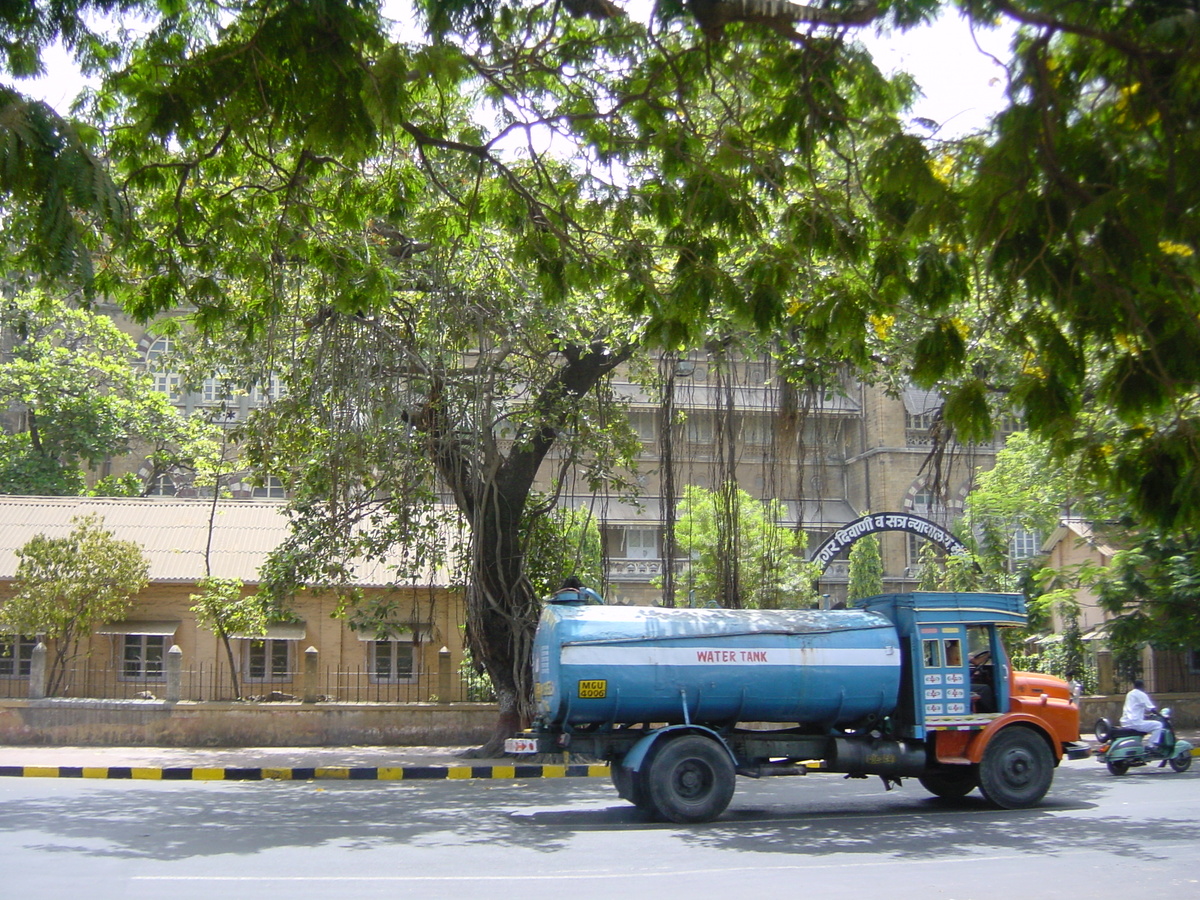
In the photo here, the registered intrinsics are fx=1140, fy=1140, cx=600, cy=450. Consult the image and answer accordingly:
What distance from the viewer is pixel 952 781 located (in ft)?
41.6

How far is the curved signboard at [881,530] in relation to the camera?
20.5 m

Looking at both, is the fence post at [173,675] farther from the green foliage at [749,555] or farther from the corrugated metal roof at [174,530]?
the green foliage at [749,555]

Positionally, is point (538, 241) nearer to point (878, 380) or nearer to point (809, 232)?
point (809, 232)

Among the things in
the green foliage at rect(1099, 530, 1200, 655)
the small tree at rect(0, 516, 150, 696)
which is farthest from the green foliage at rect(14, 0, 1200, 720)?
the green foliage at rect(1099, 530, 1200, 655)

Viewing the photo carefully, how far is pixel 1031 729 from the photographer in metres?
12.4

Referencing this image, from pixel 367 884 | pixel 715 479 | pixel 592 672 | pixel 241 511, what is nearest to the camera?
pixel 367 884

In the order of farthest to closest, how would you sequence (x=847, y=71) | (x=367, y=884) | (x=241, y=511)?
1. (x=241, y=511)
2. (x=367, y=884)
3. (x=847, y=71)

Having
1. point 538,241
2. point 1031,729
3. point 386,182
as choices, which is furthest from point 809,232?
point 1031,729

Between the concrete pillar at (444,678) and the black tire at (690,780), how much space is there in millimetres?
8585

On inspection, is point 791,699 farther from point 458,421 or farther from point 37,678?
point 37,678

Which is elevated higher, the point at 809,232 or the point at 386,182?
the point at 386,182

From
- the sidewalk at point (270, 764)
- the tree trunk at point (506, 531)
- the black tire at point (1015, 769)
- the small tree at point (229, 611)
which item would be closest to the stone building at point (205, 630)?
the small tree at point (229, 611)

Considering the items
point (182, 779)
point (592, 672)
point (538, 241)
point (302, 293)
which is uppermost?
point (302, 293)

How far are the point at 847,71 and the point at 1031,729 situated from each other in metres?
8.27
